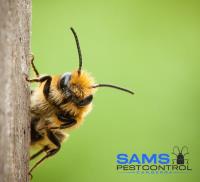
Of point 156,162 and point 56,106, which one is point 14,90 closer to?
point 56,106

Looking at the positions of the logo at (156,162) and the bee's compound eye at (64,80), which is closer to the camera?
the bee's compound eye at (64,80)

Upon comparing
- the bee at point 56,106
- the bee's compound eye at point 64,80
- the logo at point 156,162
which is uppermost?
the bee's compound eye at point 64,80

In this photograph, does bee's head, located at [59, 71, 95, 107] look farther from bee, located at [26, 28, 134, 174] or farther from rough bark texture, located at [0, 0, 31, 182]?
rough bark texture, located at [0, 0, 31, 182]

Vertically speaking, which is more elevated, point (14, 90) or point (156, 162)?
point (14, 90)

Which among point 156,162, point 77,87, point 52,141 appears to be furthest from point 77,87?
point 156,162

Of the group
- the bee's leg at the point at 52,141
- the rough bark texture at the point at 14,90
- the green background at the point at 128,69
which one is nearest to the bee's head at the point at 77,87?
the bee's leg at the point at 52,141

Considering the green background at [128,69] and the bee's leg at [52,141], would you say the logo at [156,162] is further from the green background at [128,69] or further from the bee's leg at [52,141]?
the bee's leg at [52,141]

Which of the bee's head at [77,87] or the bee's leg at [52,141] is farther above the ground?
the bee's head at [77,87]
